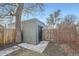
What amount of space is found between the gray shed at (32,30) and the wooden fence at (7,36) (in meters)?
0.12

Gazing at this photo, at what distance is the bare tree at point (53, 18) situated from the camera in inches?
77.6

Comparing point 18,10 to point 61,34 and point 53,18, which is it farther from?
point 61,34

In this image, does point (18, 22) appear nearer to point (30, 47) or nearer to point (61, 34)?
point (30, 47)

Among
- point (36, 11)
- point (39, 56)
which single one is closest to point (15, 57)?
point (39, 56)

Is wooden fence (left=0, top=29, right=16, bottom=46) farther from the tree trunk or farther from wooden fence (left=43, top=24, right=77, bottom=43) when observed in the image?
wooden fence (left=43, top=24, right=77, bottom=43)

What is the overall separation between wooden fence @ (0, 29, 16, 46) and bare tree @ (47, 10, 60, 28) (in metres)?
0.41

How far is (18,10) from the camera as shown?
1994mm

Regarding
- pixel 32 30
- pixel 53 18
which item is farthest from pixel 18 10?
pixel 53 18

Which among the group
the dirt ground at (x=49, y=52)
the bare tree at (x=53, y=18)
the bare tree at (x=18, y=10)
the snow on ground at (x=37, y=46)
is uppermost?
the bare tree at (x=18, y=10)

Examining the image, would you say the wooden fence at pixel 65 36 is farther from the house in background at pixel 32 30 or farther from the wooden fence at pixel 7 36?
the wooden fence at pixel 7 36

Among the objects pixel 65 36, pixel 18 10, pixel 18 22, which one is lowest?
pixel 65 36

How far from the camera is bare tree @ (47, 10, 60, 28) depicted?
1.97m

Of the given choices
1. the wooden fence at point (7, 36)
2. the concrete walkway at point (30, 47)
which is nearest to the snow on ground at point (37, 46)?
the concrete walkway at point (30, 47)

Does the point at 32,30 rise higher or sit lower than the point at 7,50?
higher
